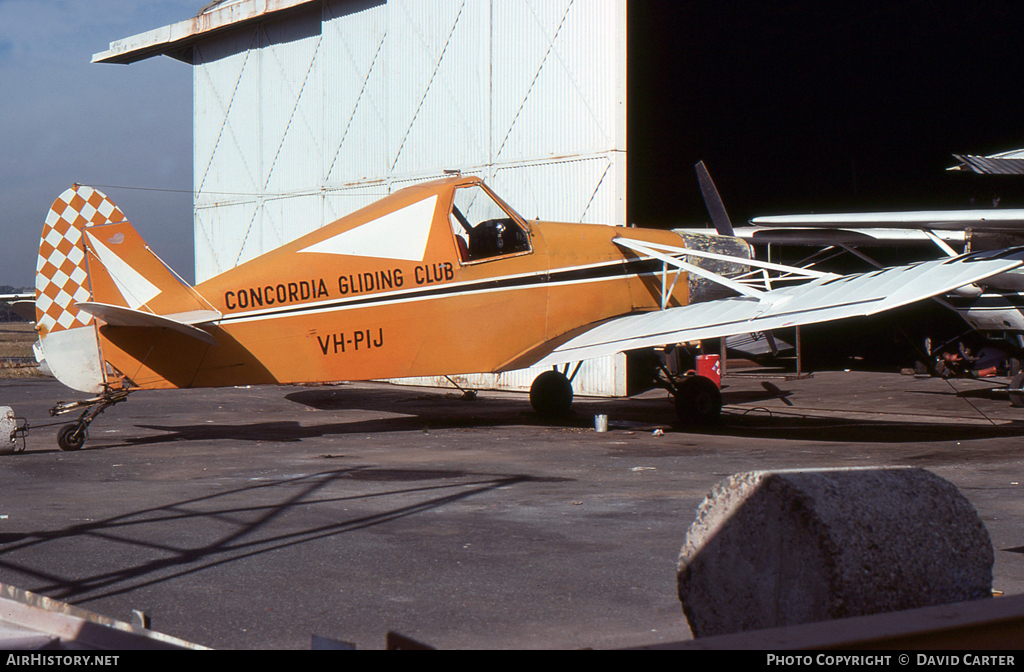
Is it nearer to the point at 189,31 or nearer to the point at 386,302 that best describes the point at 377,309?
the point at 386,302

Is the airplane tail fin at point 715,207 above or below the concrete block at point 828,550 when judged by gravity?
above

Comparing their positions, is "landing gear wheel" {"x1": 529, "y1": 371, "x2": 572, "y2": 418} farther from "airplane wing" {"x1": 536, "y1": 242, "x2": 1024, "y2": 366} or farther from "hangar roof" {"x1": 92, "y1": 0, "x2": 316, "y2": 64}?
"hangar roof" {"x1": 92, "y1": 0, "x2": 316, "y2": 64}

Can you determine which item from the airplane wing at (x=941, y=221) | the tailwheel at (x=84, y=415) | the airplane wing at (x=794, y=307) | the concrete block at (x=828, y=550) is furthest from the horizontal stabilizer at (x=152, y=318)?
the airplane wing at (x=941, y=221)

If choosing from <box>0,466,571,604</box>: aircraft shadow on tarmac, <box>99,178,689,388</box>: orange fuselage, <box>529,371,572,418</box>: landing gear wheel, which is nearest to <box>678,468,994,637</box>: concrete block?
<box>0,466,571,604</box>: aircraft shadow on tarmac

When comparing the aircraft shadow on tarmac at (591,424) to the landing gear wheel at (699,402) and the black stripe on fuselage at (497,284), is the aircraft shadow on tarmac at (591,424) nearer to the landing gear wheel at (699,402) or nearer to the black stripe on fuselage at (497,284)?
the landing gear wheel at (699,402)

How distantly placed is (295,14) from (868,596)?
23.6 metres

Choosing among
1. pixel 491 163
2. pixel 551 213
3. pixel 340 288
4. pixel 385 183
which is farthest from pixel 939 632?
pixel 385 183

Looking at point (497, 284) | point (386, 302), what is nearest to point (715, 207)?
point (497, 284)

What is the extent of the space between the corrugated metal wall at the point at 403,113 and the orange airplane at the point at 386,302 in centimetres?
577

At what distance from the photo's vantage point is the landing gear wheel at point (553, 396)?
12.9 meters

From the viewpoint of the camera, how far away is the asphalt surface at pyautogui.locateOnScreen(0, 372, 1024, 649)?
3.90 m

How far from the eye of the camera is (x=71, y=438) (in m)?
9.46

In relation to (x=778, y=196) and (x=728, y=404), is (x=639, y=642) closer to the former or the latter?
(x=728, y=404)

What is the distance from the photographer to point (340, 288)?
32.2 feet
